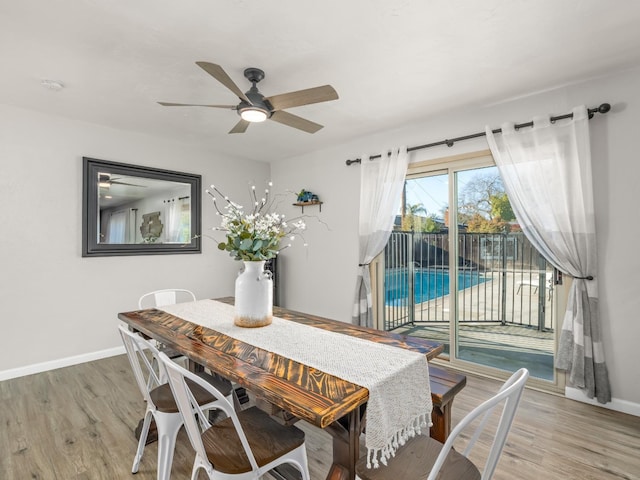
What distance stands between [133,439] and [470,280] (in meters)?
3.01

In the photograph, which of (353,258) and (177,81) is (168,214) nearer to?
(177,81)

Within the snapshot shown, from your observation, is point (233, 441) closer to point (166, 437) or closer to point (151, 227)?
point (166, 437)

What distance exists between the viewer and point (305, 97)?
200 centimetres

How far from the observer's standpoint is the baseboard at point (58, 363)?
3070 mm

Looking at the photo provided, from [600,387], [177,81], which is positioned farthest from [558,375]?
[177,81]

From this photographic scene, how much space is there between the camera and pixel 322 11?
1.79 m

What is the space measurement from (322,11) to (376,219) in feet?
7.36

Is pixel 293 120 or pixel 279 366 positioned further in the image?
pixel 293 120

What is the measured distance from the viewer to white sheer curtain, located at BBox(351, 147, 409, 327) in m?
3.58

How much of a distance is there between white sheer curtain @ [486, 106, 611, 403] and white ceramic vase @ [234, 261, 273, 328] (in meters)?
2.21

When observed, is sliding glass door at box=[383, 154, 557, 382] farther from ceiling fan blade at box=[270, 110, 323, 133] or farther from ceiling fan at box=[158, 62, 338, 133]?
ceiling fan at box=[158, 62, 338, 133]

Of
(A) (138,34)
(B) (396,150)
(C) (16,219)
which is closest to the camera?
(A) (138,34)

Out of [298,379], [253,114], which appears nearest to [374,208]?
[253,114]

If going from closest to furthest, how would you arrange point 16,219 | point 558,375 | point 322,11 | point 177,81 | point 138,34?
point 322,11, point 138,34, point 177,81, point 558,375, point 16,219
